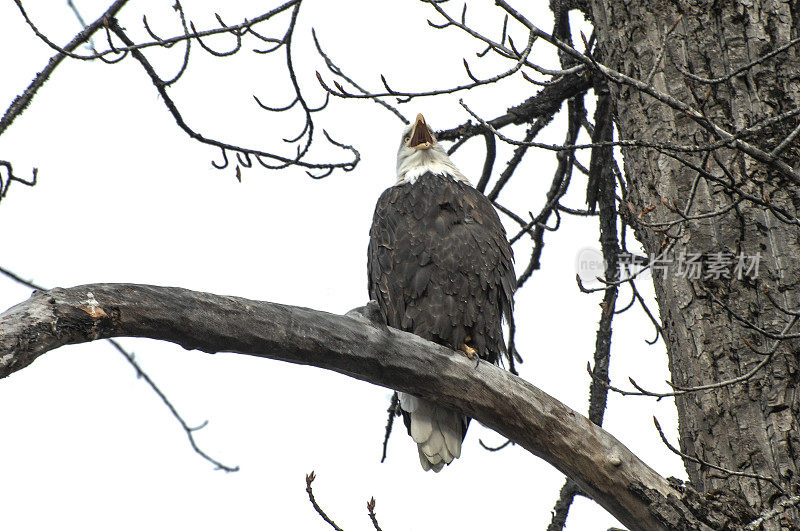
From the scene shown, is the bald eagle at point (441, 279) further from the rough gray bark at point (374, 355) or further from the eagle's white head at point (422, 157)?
the rough gray bark at point (374, 355)

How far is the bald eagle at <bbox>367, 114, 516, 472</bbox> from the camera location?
366 cm

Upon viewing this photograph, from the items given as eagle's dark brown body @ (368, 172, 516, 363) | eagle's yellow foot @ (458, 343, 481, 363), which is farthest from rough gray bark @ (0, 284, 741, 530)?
eagle's dark brown body @ (368, 172, 516, 363)

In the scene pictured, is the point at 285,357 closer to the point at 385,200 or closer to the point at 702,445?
the point at 702,445

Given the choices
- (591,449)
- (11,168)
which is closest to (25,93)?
(11,168)

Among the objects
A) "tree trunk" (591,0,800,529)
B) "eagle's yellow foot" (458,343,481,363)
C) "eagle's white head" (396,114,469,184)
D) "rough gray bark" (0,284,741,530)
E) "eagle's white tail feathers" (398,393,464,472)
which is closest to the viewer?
"rough gray bark" (0,284,741,530)

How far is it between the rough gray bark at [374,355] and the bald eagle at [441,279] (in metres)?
0.82

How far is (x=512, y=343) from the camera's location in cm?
404

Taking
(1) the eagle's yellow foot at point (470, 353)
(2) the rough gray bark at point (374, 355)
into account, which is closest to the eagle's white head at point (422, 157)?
(1) the eagle's yellow foot at point (470, 353)

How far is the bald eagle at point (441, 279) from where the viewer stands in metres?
3.66

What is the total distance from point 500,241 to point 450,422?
0.87 m

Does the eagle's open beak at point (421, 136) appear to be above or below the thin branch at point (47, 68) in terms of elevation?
above

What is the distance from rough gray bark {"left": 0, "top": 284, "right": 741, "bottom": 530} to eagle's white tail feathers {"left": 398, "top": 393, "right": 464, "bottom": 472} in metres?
0.95

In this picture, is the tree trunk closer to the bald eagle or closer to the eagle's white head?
the bald eagle

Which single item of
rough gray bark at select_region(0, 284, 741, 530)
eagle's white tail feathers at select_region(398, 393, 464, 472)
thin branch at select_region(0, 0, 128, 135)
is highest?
thin branch at select_region(0, 0, 128, 135)
